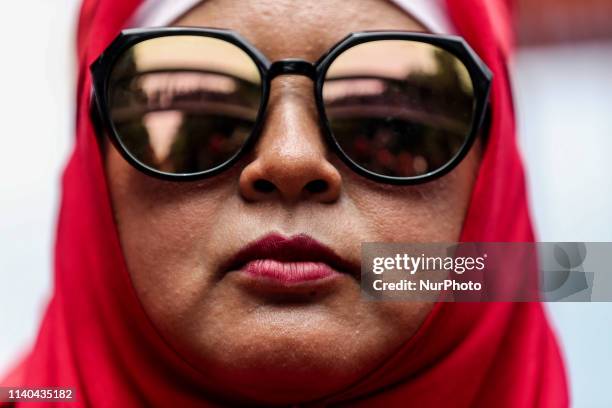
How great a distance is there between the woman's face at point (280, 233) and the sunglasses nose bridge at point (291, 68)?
11mm

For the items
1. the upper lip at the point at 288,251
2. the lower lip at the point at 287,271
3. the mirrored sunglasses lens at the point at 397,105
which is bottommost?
the lower lip at the point at 287,271

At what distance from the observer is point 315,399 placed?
3.06 feet

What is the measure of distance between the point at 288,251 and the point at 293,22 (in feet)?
0.94

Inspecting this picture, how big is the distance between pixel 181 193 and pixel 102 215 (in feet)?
0.52

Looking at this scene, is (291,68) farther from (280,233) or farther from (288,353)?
(288,353)

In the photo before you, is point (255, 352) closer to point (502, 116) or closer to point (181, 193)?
point (181, 193)

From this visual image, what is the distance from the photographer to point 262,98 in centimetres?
87

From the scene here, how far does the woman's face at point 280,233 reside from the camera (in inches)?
33.4

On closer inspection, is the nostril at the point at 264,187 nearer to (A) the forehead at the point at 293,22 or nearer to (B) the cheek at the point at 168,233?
(B) the cheek at the point at 168,233

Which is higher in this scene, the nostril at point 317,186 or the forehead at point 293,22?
the forehead at point 293,22

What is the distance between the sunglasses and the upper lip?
10cm

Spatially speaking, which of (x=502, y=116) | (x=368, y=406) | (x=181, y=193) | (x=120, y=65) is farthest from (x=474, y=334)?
(x=120, y=65)

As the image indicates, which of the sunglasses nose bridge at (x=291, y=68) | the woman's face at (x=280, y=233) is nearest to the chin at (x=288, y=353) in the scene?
the woman's face at (x=280, y=233)

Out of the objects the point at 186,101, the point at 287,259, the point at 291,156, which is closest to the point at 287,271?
the point at 287,259
